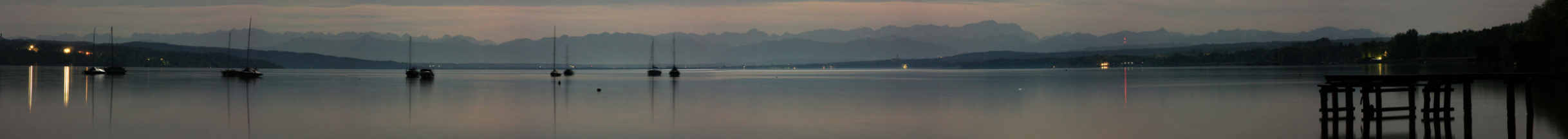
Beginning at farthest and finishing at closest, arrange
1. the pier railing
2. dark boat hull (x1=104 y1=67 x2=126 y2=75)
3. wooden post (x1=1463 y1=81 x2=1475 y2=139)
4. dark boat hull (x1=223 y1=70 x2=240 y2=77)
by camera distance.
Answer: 1. dark boat hull (x1=104 y1=67 x2=126 y2=75)
2. dark boat hull (x1=223 y1=70 x2=240 y2=77)
3. wooden post (x1=1463 y1=81 x2=1475 y2=139)
4. the pier railing

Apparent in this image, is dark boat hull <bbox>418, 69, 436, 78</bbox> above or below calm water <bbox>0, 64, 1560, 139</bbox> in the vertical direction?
above

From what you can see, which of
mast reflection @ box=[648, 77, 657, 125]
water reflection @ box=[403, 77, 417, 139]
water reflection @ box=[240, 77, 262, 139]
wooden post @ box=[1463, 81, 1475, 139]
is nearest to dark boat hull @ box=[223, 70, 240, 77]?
water reflection @ box=[240, 77, 262, 139]

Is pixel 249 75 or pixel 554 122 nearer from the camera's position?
pixel 554 122

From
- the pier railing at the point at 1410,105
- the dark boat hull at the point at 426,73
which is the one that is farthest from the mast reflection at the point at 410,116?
the dark boat hull at the point at 426,73

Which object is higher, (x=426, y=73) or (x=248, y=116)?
(x=426, y=73)

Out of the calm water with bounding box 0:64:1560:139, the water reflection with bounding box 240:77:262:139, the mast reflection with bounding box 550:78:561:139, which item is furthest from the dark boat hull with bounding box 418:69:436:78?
the mast reflection with bounding box 550:78:561:139

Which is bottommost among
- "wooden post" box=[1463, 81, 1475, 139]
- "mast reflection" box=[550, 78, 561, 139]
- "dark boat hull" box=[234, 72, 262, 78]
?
"mast reflection" box=[550, 78, 561, 139]

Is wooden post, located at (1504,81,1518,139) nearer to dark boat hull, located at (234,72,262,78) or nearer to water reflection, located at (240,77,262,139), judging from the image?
water reflection, located at (240,77,262,139)

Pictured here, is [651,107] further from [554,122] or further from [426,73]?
[426,73]

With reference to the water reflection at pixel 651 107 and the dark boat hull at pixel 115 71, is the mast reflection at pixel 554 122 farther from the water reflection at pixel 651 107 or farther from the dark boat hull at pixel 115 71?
the dark boat hull at pixel 115 71

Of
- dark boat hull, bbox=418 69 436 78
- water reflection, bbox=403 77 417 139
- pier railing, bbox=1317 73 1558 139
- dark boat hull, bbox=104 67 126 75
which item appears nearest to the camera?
pier railing, bbox=1317 73 1558 139

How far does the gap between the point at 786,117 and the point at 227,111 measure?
13869mm

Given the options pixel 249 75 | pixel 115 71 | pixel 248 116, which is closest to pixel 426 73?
A: pixel 249 75

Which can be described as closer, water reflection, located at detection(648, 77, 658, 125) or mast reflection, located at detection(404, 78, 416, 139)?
mast reflection, located at detection(404, 78, 416, 139)
